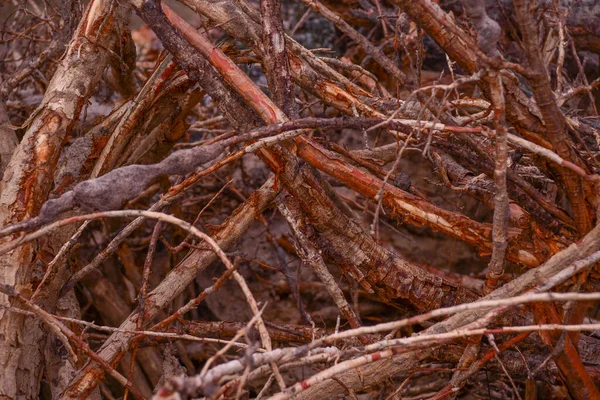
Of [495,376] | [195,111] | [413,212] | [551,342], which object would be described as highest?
Result: [195,111]

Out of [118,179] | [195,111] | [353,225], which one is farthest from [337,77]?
[195,111]

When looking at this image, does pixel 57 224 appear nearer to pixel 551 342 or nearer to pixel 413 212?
pixel 413 212

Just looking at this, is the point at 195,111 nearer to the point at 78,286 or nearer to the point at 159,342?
the point at 78,286

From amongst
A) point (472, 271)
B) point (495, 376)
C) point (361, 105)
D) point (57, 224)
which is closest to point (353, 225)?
point (361, 105)

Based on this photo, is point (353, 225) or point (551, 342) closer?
point (551, 342)

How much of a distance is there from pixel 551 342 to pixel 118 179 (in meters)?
0.98

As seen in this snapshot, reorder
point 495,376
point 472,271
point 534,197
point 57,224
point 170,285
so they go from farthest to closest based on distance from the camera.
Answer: point 472,271 < point 495,376 < point 170,285 < point 534,197 < point 57,224

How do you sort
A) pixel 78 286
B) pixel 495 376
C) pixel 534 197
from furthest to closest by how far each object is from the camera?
1. pixel 78 286
2. pixel 495 376
3. pixel 534 197

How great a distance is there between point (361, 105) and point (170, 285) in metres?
0.68

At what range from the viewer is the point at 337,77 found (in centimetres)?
166

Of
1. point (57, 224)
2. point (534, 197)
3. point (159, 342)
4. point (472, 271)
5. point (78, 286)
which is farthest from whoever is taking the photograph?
point (472, 271)

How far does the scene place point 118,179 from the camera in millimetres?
1117

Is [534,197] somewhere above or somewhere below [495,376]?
above

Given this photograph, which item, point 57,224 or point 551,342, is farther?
point 551,342
